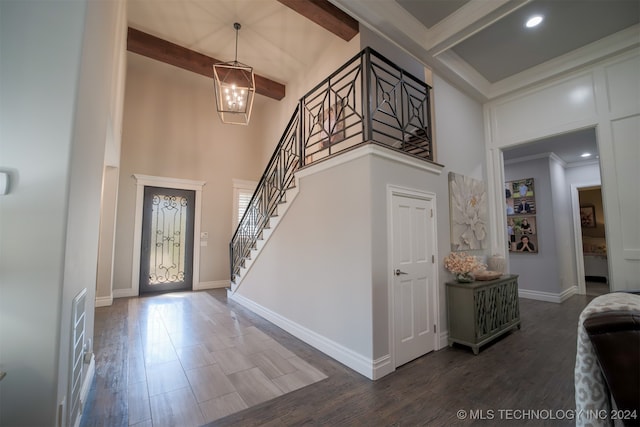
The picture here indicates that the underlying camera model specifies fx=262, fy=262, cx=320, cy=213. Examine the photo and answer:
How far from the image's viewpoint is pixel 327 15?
3.96 meters

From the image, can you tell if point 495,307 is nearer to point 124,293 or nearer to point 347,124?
point 347,124

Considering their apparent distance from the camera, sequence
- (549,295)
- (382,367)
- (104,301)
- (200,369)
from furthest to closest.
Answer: (549,295), (104,301), (200,369), (382,367)

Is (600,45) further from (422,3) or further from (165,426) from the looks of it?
(165,426)

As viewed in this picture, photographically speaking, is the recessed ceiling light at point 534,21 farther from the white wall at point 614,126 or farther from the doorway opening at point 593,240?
the doorway opening at point 593,240

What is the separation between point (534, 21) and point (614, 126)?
1.70m

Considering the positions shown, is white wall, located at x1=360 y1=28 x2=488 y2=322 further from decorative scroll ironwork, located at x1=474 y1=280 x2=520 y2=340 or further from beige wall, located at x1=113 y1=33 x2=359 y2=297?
beige wall, located at x1=113 y1=33 x2=359 y2=297

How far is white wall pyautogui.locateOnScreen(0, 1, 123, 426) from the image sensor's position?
125 centimetres

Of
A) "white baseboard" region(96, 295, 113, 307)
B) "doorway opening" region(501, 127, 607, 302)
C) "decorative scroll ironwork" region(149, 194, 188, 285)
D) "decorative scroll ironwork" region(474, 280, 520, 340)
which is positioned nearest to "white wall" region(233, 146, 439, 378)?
"decorative scroll ironwork" region(474, 280, 520, 340)

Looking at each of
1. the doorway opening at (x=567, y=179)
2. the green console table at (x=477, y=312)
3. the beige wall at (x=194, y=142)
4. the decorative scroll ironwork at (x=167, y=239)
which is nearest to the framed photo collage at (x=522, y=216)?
the doorway opening at (x=567, y=179)

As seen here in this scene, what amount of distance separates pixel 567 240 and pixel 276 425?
719 cm

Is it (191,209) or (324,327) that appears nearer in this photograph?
(324,327)

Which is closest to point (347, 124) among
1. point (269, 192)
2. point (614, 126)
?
point (269, 192)

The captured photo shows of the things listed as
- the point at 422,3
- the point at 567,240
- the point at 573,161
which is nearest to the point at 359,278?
the point at 422,3

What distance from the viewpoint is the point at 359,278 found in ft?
8.64
